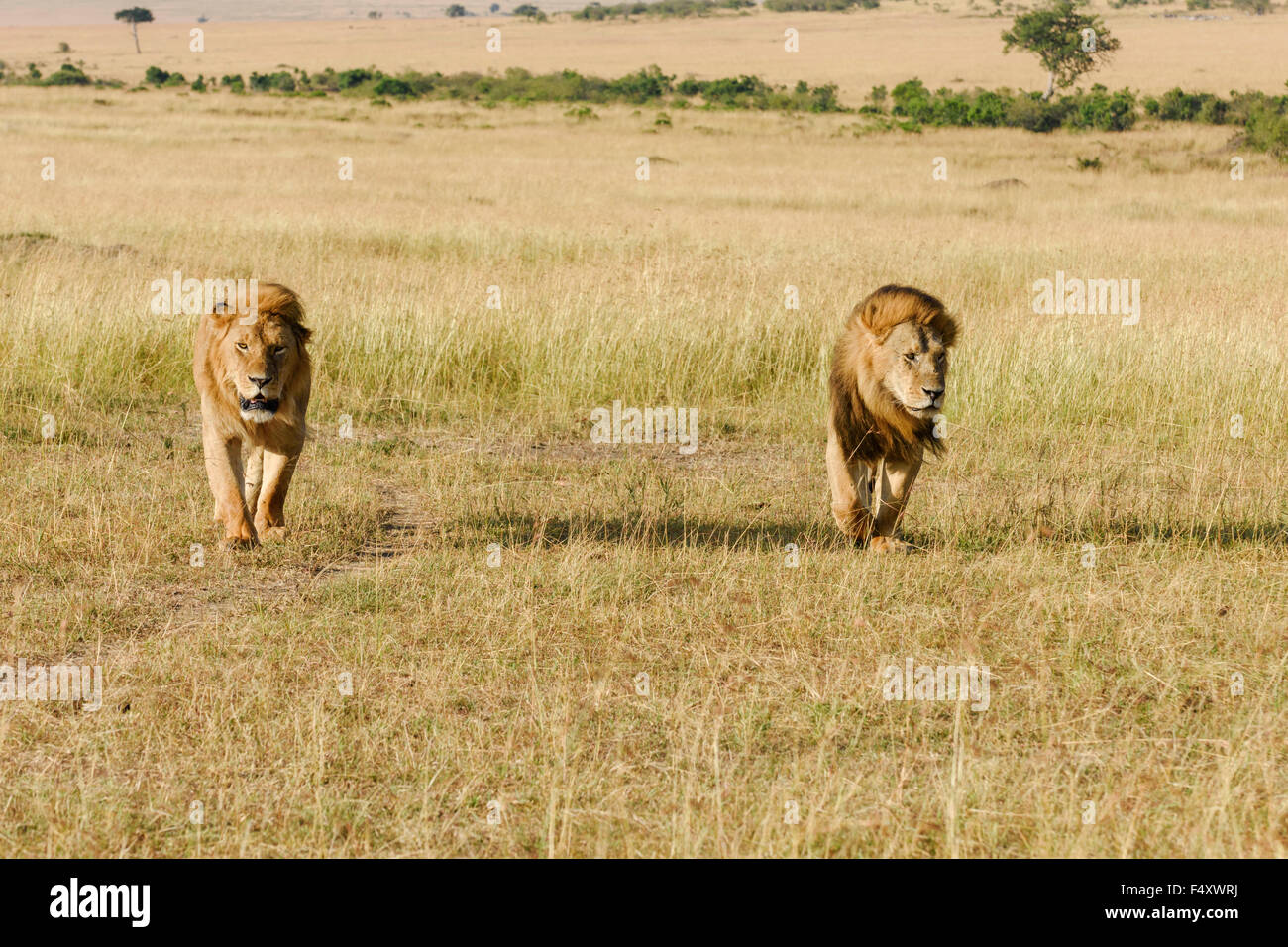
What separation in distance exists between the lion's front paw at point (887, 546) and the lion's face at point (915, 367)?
0.80 m

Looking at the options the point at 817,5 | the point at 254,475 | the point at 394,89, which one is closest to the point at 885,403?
the point at 254,475

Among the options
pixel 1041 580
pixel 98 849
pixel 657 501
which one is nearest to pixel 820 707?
pixel 1041 580

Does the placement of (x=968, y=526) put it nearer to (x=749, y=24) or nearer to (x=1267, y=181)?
(x=1267, y=181)

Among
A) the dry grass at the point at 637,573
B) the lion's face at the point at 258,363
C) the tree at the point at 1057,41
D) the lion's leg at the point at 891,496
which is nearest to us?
the dry grass at the point at 637,573

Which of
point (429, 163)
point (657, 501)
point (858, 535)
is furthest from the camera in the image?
point (429, 163)

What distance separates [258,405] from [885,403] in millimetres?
3177

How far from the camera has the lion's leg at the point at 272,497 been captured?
278 inches

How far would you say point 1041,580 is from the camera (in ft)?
21.6

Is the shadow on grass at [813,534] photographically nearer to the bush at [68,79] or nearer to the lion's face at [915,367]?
the lion's face at [915,367]

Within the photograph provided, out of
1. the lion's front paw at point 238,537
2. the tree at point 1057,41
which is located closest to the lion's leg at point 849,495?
the lion's front paw at point 238,537

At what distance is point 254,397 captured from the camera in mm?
6199

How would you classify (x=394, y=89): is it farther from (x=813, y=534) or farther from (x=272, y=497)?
(x=813, y=534)

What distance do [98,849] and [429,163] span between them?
1173 inches

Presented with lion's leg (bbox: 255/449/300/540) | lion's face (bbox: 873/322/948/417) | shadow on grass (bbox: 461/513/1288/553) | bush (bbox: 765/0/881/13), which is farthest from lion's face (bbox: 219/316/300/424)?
bush (bbox: 765/0/881/13)
